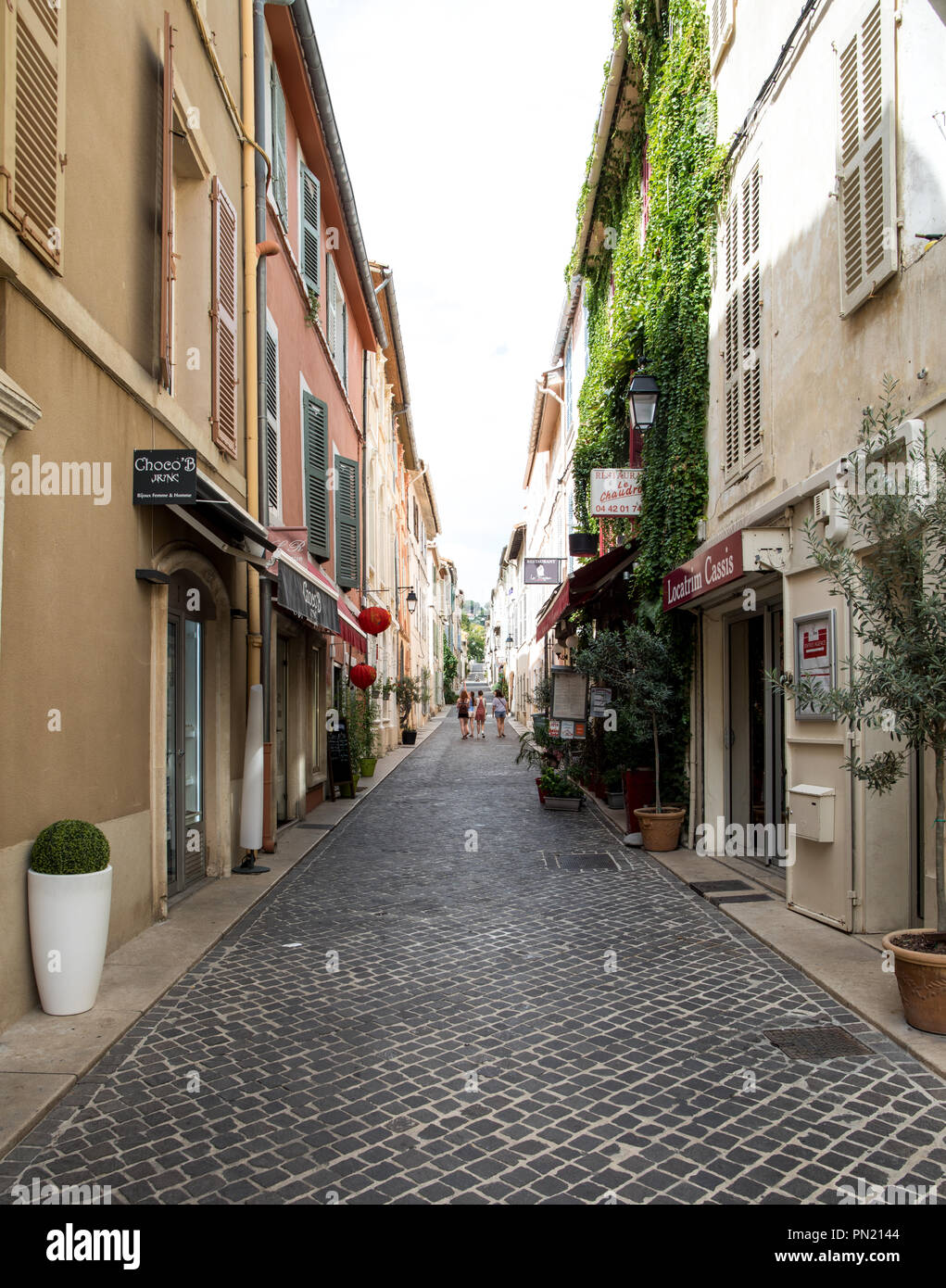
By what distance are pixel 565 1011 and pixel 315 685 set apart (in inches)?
388

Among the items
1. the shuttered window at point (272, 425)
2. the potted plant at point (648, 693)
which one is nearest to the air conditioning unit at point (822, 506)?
the potted plant at point (648, 693)

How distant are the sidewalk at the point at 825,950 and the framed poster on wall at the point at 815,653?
1.42 metres

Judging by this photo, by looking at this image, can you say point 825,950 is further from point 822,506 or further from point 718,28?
point 718,28

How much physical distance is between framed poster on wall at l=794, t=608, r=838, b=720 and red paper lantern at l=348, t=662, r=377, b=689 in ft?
35.5

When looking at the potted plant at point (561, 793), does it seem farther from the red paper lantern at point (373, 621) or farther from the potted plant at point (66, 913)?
the potted plant at point (66, 913)

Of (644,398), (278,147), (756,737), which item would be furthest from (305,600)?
(278,147)

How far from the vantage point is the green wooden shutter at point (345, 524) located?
15.4 meters

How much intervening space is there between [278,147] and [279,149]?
39 mm

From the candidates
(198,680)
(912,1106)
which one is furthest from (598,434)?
(912,1106)

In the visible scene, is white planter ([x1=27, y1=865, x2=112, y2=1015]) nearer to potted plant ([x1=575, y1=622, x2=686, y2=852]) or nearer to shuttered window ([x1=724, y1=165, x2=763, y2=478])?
shuttered window ([x1=724, y1=165, x2=763, y2=478])

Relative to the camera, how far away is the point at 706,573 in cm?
839

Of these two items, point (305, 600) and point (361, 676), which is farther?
point (361, 676)

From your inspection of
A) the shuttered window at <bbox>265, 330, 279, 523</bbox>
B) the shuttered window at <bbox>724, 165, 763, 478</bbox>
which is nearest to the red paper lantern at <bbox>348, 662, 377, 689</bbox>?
the shuttered window at <bbox>265, 330, 279, 523</bbox>

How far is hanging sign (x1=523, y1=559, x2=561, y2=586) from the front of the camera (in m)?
20.8
